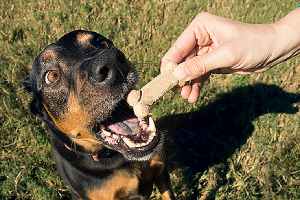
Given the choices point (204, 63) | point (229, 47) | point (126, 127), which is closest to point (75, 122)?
point (126, 127)

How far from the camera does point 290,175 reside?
19.7 feet

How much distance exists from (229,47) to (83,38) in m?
1.51

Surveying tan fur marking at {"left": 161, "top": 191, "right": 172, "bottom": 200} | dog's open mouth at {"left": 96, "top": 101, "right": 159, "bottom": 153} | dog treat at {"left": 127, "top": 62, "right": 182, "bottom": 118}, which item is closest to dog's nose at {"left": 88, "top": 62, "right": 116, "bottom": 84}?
dog treat at {"left": 127, "top": 62, "right": 182, "bottom": 118}

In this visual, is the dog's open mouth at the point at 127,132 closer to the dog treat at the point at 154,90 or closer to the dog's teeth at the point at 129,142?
the dog's teeth at the point at 129,142

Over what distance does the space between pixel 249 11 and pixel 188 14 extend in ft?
3.05

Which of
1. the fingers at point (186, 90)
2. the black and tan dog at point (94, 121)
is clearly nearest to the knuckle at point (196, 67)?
the black and tan dog at point (94, 121)

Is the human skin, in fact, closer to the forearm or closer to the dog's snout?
the forearm

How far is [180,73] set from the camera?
13.6 feet

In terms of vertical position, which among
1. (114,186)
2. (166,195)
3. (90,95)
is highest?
(90,95)

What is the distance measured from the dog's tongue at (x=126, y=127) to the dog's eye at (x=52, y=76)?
64 cm

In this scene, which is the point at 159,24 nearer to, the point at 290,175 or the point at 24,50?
the point at 24,50

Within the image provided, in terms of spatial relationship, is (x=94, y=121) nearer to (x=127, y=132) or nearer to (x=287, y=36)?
(x=127, y=132)

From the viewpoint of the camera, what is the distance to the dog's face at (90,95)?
4570 millimetres

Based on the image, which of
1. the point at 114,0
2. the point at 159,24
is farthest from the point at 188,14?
the point at 114,0
